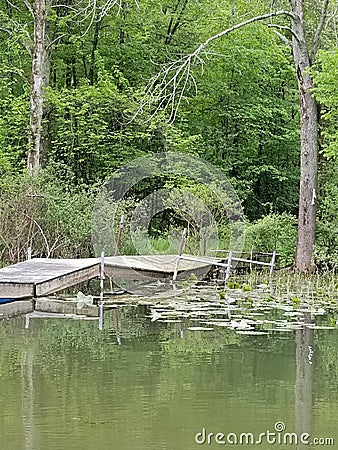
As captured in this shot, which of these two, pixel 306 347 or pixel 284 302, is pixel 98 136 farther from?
pixel 306 347

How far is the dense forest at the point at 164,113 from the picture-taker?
1761 cm

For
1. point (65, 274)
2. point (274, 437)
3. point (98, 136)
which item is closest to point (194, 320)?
point (65, 274)

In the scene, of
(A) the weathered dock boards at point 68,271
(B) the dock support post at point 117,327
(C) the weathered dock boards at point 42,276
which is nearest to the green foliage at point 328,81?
(A) the weathered dock boards at point 68,271

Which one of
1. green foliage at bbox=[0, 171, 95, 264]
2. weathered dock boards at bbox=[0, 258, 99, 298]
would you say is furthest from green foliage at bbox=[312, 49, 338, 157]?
weathered dock boards at bbox=[0, 258, 99, 298]

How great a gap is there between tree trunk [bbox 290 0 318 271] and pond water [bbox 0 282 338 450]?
7.92 metres

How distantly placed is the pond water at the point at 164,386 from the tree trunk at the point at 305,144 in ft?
26.0

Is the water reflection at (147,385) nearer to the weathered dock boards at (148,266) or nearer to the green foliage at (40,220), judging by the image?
the weathered dock boards at (148,266)

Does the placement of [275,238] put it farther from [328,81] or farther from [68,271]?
[68,271]

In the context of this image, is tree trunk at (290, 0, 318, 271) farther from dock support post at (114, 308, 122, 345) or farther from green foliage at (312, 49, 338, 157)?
dock support post at (114, 308, 122, 345)

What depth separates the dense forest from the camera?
17609mm

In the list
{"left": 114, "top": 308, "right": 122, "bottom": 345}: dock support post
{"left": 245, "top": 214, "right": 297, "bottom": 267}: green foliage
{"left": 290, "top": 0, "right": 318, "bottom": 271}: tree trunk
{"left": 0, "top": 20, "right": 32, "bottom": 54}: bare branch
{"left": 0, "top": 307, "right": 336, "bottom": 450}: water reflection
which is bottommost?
{"left": 0, "top": 307, "right": 336, "bottom": 450}: water reflection

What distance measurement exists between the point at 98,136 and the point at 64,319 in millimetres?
11248

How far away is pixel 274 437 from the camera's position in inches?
219

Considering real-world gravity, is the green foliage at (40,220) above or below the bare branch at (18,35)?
below
